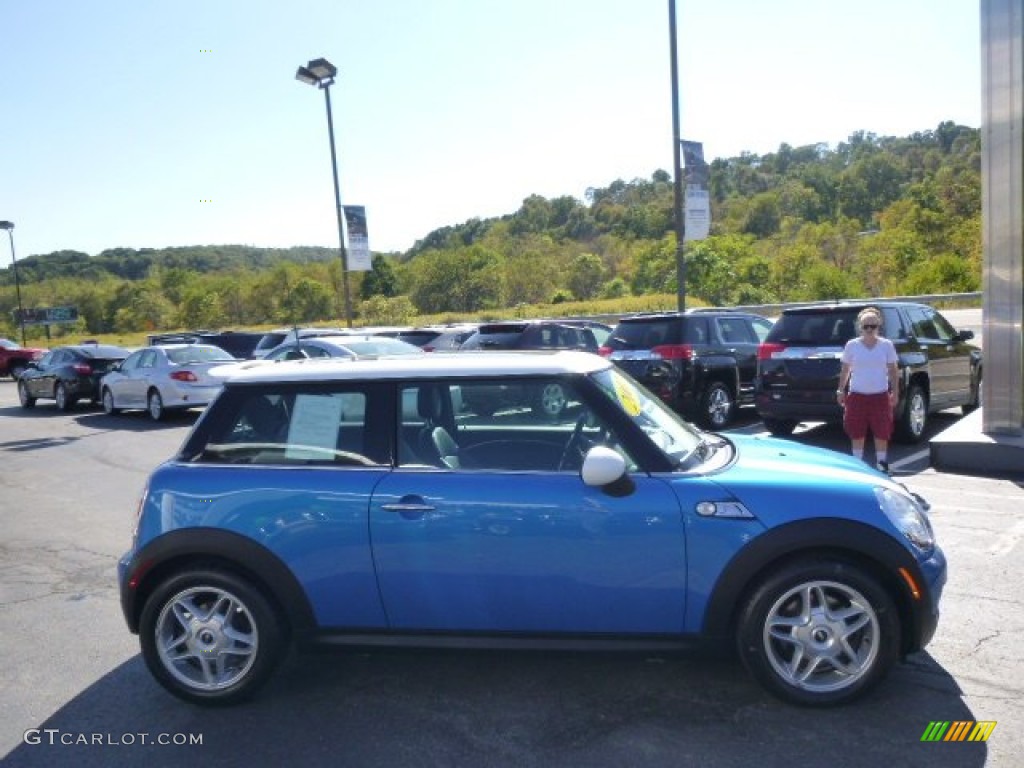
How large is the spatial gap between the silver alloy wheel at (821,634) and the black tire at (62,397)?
19884 millimetres

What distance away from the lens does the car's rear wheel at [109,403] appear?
18.7 meters

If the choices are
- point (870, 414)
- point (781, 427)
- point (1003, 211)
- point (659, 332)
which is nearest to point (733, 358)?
point (659, 332)

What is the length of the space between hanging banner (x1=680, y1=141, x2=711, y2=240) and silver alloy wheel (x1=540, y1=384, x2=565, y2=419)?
1267 centimetres

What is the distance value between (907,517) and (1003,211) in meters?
6.92

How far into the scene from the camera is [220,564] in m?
4.19

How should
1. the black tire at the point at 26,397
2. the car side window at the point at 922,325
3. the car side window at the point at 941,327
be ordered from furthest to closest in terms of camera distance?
the black tire at the point at 26,397 → the car side window at the point at 941,327 → the car side window at the point at 922,325

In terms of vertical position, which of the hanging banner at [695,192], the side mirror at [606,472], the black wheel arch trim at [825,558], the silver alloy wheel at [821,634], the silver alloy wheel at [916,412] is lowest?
the silver alloy wheel at [916,412]

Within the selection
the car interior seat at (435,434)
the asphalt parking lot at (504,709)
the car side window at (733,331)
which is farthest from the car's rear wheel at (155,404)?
the car interior seat at (435,434)

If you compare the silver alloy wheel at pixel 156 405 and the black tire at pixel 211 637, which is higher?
the black tire at pixel 211 637

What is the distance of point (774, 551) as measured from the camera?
3781 mm

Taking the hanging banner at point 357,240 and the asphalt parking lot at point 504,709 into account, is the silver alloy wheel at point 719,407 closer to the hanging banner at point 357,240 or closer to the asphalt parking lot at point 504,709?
the asphalt parking lot at point 504,709

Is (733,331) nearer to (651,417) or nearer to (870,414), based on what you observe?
(870,414)

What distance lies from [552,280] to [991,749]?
8470cm

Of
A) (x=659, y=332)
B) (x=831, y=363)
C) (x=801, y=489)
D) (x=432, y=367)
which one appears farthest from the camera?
(x=659, y=332)
